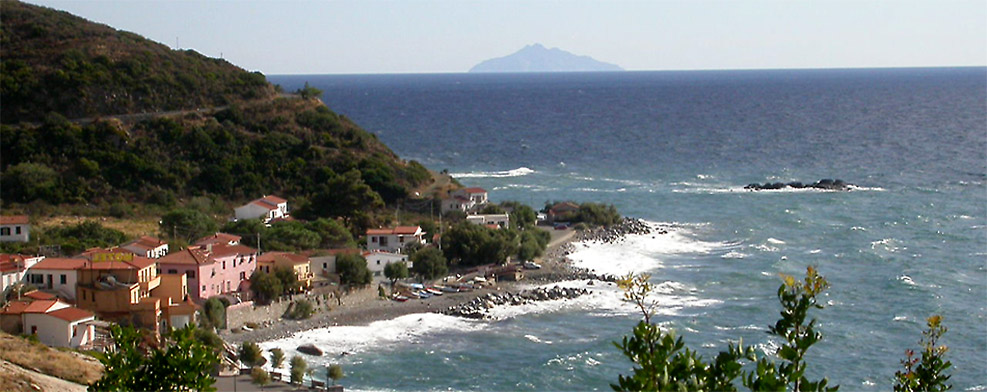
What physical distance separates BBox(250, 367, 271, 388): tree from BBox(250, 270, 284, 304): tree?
720 cm

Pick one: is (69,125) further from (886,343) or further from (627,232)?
(886,343)

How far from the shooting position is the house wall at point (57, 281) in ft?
91.8

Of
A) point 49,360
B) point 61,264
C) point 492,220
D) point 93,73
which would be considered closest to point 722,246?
point 492,220

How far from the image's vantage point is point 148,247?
107 feet

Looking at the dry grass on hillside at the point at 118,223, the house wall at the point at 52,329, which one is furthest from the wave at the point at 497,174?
the house wall at the point at 52,329

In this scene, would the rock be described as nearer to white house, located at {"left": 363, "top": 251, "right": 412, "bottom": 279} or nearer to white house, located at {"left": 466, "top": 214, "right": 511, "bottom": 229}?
white house, located at {"left": 363, "top": 251, "right": 412, "bottom": 279}

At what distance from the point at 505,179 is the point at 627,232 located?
20.9 meters

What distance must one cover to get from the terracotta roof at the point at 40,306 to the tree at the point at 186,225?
493 inches

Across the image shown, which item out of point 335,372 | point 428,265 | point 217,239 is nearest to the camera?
point 335,372

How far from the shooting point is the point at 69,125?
50.0m

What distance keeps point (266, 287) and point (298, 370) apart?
7.59 metres

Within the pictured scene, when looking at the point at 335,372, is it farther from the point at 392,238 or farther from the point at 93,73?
the point at 93,73

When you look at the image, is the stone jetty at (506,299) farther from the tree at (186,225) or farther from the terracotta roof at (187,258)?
the tree at (186,225)

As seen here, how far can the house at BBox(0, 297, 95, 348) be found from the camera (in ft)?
80.4
